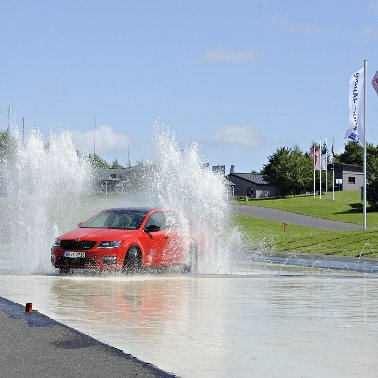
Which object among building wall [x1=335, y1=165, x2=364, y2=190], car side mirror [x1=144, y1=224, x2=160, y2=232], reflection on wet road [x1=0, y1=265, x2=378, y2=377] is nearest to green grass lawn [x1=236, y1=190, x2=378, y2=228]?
building wall [x1=335, y1=165, x2=364, y2=190]

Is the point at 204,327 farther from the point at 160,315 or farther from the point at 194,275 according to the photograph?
the point at 194,275

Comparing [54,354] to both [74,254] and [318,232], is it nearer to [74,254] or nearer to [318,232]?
[74,254]

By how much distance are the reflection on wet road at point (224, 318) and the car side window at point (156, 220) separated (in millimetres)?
1733

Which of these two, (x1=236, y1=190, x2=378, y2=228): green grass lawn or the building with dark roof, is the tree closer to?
(x1=236, y1=190, x2=378, y2=228): green grass lawn

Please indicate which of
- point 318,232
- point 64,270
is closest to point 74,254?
point 64,270

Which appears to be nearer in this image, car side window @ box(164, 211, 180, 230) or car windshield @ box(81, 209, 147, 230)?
car windshield @ box(81, 209, 147, 230)

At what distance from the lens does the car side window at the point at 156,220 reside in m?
21.6

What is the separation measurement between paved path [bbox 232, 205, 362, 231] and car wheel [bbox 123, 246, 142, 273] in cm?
4892

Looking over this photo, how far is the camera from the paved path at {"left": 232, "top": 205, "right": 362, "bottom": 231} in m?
Answer: 72.3

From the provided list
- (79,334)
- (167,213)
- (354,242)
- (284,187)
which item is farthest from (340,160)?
(79,334)

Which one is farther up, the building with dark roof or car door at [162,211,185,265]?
the building with dark roof

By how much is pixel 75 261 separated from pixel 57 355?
1128 centimetres

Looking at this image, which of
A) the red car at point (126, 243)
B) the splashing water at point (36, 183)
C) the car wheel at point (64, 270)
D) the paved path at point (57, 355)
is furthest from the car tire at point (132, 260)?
the paved path at point (57, 355)

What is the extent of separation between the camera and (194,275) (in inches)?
838
